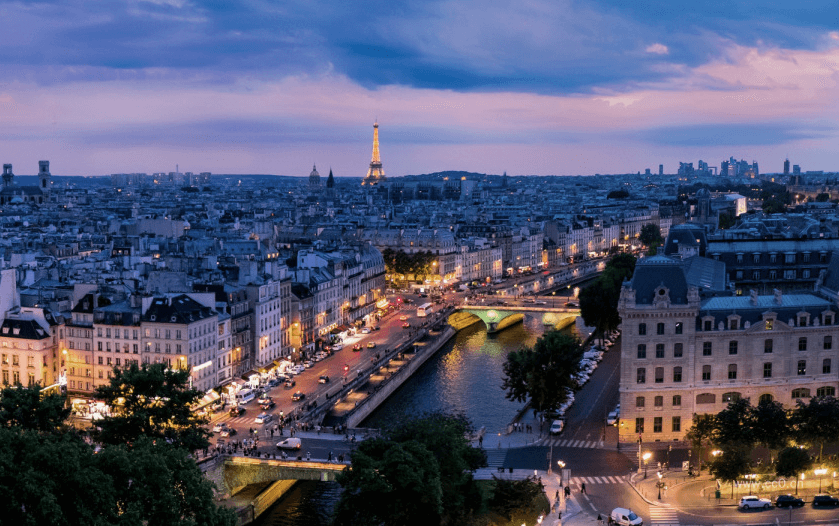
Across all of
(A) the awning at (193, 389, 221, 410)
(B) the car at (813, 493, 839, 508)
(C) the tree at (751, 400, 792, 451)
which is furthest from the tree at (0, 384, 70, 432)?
(B) the car at (813, 493, 839, 508)

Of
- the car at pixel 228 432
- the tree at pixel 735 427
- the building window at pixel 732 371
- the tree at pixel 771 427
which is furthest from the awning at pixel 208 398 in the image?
the tree at pixel 771 427

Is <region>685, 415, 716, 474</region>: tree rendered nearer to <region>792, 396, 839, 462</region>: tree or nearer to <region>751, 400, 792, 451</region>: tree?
<region>751, 400, 792, 451</region>: tree

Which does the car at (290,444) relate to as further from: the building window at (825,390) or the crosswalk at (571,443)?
the building window at (825,390)

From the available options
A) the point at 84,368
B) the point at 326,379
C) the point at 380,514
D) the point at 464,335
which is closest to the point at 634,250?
the point at 464,335

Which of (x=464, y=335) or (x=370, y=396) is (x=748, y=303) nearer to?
(x=370, y=396)

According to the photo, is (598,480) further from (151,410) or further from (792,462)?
(151,410)

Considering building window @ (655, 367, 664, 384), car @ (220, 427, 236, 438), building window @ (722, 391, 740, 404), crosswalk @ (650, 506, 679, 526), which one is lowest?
crosswalk @ (650, 506, 679, 526)

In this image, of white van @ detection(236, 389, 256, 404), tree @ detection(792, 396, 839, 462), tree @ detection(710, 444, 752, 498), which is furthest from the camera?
white van @ detection(236, 389, 256, 404)
